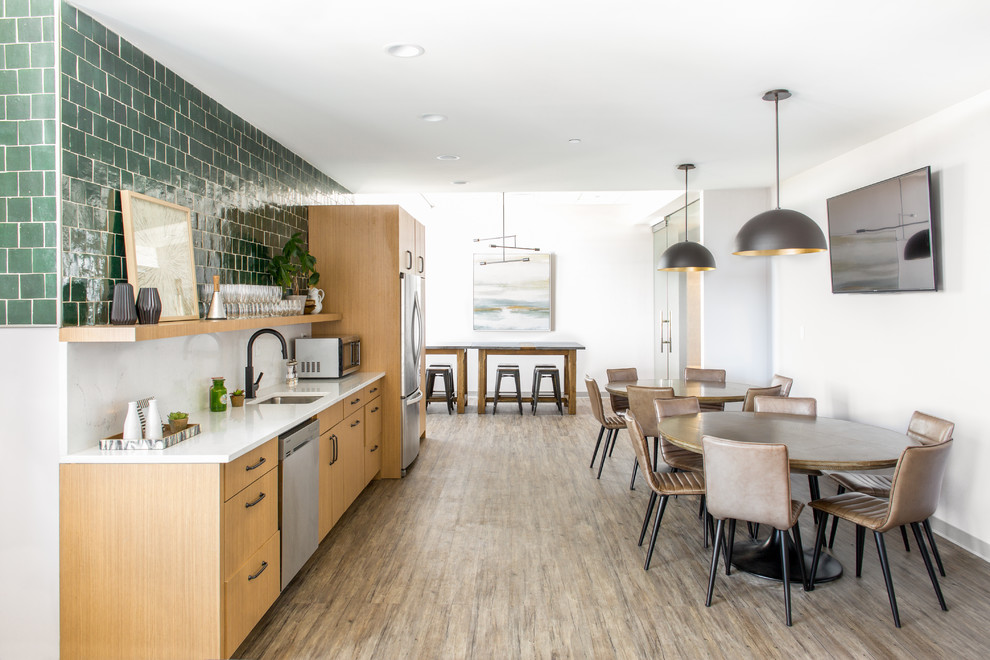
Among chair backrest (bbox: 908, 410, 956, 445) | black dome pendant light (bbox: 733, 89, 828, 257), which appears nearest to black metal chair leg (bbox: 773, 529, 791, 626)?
chair backrest (bbox: 908, 410, 956, 445)

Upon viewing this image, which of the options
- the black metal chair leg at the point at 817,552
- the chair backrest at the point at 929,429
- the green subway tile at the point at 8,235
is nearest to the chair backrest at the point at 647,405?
the black metal chair leg at the point at 817,552

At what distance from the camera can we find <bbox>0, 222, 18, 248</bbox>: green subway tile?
7.68 feet

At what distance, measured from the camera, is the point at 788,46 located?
2826 millimetres

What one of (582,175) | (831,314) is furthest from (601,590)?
(582,175)

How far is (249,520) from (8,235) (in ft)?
4.77

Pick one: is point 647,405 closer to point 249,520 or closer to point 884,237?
point 884,237

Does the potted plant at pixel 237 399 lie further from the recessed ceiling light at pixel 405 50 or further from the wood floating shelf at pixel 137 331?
the recessed ceiling light at pixel 405 50

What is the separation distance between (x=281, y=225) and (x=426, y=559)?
2611 millimetres

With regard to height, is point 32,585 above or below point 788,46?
below

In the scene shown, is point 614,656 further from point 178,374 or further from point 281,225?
point 281,225

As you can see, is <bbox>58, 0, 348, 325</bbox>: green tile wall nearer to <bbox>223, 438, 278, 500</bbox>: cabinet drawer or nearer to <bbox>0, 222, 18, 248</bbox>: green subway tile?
<bbox>0, 222, 18, 248</bbox>: green subway tile

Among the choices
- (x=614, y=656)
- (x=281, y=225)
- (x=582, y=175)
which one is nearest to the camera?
(x=614, y=656)

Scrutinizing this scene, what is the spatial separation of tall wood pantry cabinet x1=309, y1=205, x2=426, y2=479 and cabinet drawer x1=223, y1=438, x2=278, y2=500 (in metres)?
2.23

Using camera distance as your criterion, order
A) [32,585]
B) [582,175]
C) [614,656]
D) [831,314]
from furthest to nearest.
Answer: [582,175] < [831,314] < [614,656] < [32,585]
